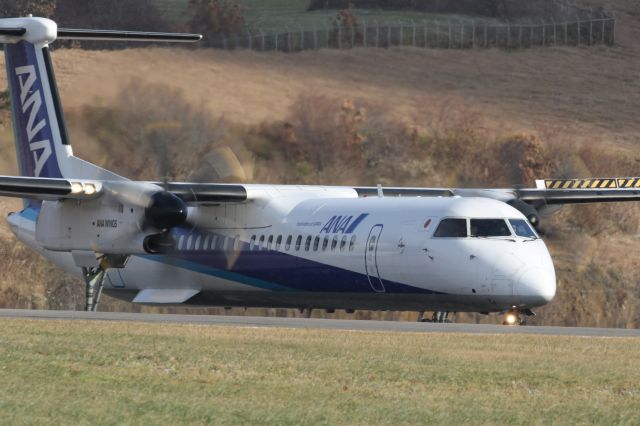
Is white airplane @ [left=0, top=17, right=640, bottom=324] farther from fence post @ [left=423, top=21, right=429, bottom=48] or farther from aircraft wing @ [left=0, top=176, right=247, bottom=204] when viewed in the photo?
fence post @ [left=423, top=21, right=429, bottom=48]

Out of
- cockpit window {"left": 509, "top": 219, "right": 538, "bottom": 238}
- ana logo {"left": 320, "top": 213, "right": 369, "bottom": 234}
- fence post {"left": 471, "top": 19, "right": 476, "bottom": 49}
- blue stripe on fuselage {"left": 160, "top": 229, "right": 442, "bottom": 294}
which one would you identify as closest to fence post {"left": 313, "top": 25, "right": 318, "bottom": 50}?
fence post {"left": 471, "top": 19, "right": 476, "bottom": 49}

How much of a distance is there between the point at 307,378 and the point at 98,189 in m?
15.8

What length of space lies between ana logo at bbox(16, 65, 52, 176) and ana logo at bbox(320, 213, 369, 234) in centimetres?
776

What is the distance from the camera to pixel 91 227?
32281 mm

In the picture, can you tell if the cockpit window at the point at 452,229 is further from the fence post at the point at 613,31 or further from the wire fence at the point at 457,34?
the fence post at the point at 613,31

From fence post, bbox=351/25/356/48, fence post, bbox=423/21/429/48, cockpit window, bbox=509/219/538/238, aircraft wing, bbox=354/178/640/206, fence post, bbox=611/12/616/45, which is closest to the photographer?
cockpit window, bbox=509/219/538/238

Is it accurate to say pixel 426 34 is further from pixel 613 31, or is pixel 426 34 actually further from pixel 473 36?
pixel 613 31

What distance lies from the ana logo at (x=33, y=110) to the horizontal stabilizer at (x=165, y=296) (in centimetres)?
378

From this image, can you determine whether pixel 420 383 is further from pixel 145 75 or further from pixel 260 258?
pixel 145 75

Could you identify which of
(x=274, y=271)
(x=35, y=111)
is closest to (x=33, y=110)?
(x=35, y=111)

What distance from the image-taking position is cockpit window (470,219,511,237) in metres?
28.3

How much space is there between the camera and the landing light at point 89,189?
31688 mm

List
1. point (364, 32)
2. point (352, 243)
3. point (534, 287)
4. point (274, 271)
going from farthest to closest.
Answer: point (364, 32) < point (274, 271) < point (352, 243) < point (534, 287)

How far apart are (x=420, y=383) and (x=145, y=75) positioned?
2763cm
